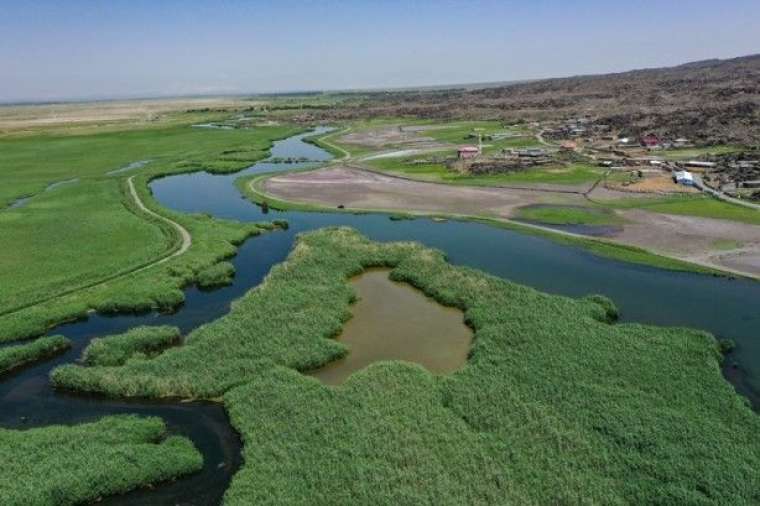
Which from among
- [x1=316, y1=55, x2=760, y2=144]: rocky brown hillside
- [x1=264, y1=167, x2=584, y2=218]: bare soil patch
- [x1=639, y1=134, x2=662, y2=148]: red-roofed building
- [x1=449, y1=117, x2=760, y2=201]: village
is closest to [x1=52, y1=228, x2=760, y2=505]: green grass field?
[x1=264, y1=167, x2=584, y2=218]: bare soil patch

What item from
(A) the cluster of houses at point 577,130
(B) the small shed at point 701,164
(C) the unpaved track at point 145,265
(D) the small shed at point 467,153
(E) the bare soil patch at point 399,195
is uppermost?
(A) the cluster of houses at point 577,130

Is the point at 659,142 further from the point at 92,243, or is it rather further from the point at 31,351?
the point at 31,351

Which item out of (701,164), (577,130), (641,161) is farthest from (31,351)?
(577,130)

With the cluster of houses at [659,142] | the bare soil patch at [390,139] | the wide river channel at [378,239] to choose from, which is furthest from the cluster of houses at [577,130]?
the wide river channel at [378,239]

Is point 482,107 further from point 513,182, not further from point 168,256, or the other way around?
point 168,256

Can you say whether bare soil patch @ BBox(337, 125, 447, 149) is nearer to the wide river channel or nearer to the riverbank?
the riverbank

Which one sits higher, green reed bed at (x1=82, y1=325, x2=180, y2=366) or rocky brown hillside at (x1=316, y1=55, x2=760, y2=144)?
rocky brown hillside at (x1=316, y1=55, x2=760, y2=144)

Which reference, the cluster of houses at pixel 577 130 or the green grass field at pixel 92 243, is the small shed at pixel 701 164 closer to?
the cluster of houses at pixel 577 130
